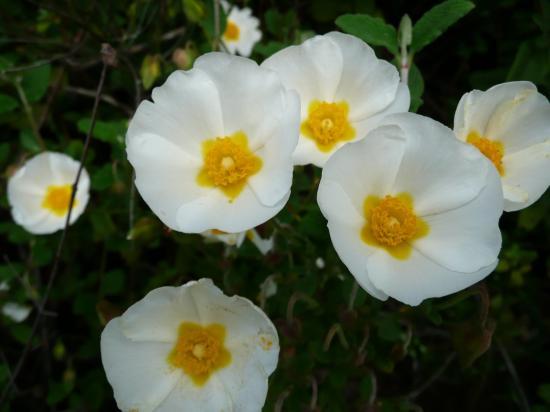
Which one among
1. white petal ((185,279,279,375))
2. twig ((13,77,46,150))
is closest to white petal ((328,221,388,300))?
white petal ((185,279,279,375))

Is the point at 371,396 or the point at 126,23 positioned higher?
the point at 126,23

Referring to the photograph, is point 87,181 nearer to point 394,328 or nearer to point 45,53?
point 45,53

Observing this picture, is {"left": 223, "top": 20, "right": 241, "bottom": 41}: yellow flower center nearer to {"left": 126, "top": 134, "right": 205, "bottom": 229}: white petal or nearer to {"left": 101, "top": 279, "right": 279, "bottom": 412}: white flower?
{"left": 126, "top": 134, "right": 205, "bottom": 229}: white petal

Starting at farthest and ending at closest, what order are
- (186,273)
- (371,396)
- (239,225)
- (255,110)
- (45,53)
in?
1. (45,53)
2. (186,273)
3. (371,396)
4. (255,110)
5. (239,225)

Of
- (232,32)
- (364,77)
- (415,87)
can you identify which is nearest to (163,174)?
(364,77)

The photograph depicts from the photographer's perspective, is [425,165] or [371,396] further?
[371,396]

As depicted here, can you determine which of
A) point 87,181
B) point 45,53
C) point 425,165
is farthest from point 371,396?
point 45,53

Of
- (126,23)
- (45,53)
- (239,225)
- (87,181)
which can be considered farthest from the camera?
(126,23)

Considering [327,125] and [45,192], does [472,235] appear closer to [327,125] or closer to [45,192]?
[327,125]
